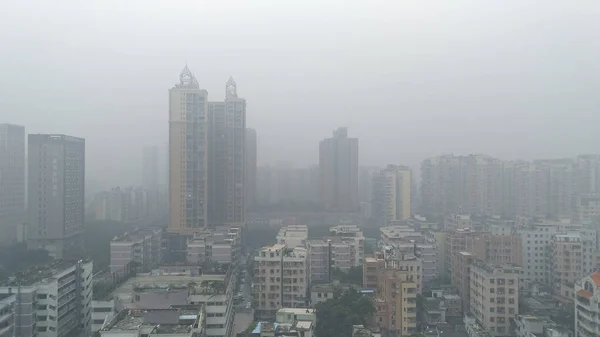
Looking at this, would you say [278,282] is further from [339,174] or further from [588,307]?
[339,174]

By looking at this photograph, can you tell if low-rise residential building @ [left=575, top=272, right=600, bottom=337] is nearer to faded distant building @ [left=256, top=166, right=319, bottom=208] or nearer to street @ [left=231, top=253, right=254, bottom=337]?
street @ [left=231, top=253, right=254, bottom=337]

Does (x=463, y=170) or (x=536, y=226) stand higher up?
(x=463, y=170)

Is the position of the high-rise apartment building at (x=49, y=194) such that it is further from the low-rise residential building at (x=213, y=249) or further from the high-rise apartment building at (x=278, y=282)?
the high-rise apartment building at (x=278, y=282)

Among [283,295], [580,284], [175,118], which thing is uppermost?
[175,118]

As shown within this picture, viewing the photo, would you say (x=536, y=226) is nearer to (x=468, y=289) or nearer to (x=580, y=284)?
(x=468, y=289)

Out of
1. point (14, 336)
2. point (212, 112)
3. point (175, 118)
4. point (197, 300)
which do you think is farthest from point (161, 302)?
point (212, 112)

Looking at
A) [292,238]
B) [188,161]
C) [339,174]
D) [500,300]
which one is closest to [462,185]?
[339,174]

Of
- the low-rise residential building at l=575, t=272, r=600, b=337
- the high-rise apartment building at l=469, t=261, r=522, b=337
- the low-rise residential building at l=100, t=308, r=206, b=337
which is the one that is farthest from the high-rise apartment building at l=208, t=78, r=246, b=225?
the low-rise residential building at l=575, t=272, r=600, b=337
